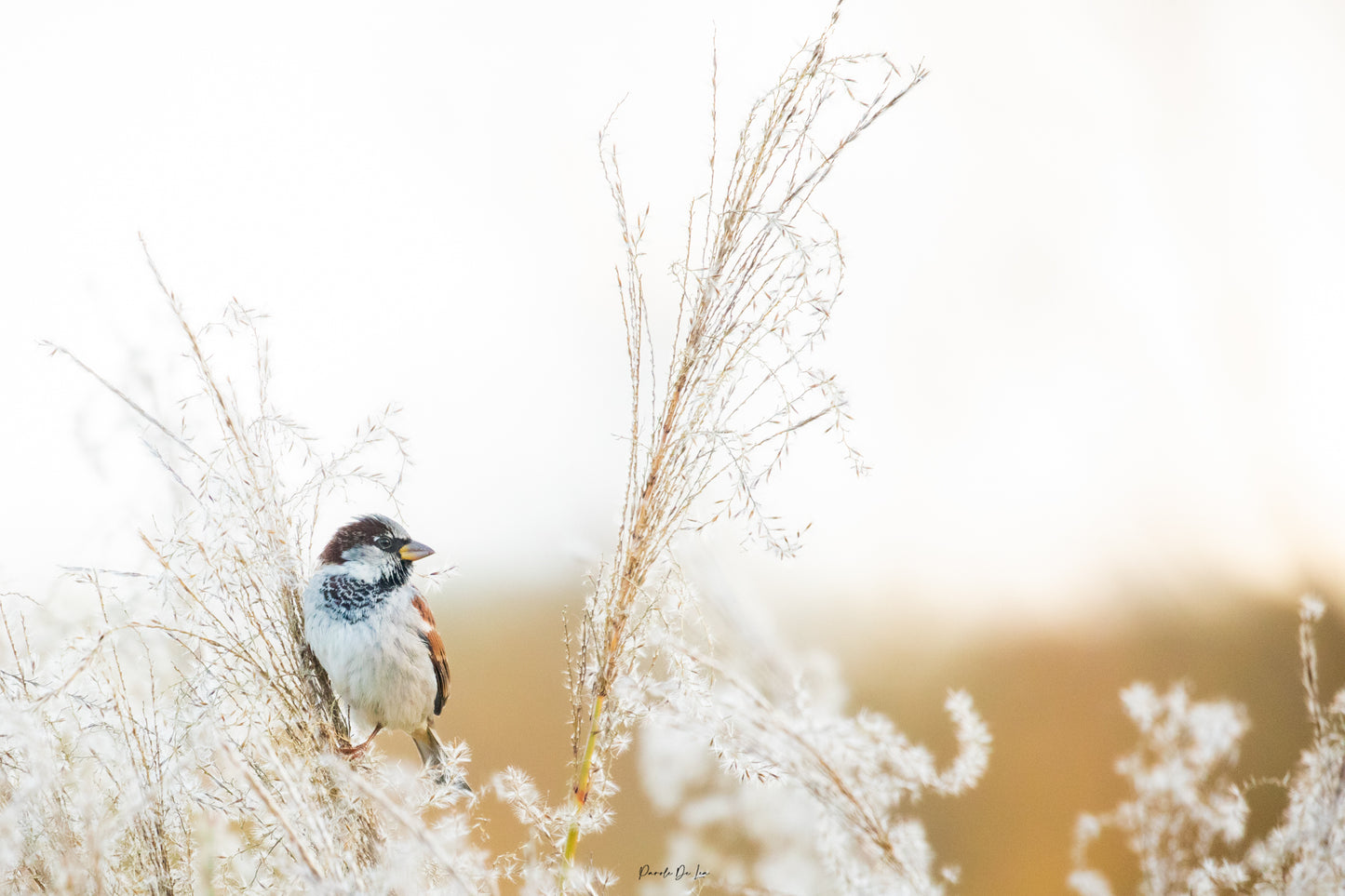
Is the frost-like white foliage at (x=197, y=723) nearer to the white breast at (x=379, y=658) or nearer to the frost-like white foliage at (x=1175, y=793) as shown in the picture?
the white breast at (x=379, y=658)

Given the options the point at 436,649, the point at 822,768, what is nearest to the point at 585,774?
the point at 822,768

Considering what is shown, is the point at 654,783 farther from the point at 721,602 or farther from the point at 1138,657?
the point at 1138,657

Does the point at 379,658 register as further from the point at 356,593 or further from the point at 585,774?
the point at 585,774

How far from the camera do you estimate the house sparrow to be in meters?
1.71

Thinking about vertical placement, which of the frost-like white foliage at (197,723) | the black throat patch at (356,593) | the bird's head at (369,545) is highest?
the bird's head at (369,545)

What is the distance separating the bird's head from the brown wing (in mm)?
151

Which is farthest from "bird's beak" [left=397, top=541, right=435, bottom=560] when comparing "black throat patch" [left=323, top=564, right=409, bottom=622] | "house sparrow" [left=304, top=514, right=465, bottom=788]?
"black throat patch" [left=323, top=564, right=409, bottom=622]

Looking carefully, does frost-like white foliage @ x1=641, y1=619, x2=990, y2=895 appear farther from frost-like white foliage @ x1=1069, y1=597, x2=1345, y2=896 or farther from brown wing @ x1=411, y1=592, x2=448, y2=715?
brown wing @ x1=411, y1=592, x2=448, y2=715

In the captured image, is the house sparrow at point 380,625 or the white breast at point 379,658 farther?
the house sparrow at point 380,625

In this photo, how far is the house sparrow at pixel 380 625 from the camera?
1708 millimetres

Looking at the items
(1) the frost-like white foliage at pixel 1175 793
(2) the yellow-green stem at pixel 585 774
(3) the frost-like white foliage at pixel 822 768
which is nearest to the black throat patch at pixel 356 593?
(2) the yellow-green stem at pixel 585 774

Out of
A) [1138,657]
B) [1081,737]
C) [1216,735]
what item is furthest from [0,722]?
[1138,657]

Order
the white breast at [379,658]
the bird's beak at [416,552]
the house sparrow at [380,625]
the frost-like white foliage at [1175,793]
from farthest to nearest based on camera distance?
1. the bird's beak at [416,552]
2. the house sparrow at [380,625]
3. the white breast at [379,658]
4. the frost-like white foliage at [1175,793]

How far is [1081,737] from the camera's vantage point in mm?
4102
